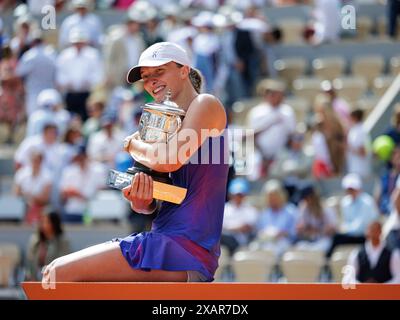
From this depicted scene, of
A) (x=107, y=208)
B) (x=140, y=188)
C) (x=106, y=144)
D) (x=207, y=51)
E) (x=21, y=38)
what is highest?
(x=21, y=38)

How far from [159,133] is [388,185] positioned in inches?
317

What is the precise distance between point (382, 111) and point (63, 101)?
408 centimetres

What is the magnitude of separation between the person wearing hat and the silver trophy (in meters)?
0.03

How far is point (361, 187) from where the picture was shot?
45.9 feet

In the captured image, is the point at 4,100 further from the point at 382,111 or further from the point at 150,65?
the point at 150,65

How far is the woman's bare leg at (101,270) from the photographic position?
5.57m

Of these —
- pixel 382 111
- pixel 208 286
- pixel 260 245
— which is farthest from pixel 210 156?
pixel 382 111

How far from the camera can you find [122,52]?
16.7 m

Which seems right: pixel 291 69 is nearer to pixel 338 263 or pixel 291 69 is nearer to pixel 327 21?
pixel 327 21

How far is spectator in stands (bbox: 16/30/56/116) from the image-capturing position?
16281 millimetres

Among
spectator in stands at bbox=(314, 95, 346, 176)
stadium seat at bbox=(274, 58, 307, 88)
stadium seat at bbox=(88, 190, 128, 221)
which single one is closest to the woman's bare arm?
stadium seat at bbox=(88, 190, 128, 221)

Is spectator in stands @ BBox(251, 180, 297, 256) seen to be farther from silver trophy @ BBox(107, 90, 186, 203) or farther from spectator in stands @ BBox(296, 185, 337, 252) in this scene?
silver trophy @ BBox(107, 90, 186, 203)

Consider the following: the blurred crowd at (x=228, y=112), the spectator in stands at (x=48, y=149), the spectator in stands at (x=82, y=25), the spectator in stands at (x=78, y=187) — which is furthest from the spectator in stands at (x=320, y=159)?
the spectator in stands at (x=82, y=25)

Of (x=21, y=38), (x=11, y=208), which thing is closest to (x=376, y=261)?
(x=11, y=208)
